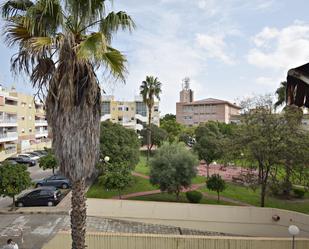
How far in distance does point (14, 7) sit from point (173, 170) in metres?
15.4

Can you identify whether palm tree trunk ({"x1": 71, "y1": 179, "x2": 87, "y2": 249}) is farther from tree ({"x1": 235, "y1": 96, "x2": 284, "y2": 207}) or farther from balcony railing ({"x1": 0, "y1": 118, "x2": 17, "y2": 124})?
balcony railing ({"x1": 0, "y1": 118, "x2": 17, "y2": 124})

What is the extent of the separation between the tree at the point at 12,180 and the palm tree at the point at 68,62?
13.6 m

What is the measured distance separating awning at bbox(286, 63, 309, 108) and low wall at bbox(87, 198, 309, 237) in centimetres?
956

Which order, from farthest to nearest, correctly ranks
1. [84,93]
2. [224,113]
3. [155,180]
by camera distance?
1. [224,113]
2. [155,180]
3. [84,93]

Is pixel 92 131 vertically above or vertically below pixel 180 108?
below

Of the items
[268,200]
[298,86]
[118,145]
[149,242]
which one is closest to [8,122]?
[118,145]

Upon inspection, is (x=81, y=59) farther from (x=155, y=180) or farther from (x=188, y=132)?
(x=188, y=132)

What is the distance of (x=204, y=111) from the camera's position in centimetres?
10412

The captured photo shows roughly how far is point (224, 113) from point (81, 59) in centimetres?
9608

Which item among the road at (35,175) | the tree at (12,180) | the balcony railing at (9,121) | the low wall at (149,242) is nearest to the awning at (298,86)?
the low wall at (149,242)

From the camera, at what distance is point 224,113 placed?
9950 cm

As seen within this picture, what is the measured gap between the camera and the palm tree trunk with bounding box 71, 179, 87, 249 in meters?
7.60

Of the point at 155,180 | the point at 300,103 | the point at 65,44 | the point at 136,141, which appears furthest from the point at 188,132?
the point at 65,44

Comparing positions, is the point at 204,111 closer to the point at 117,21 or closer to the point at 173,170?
the point at 173,170
